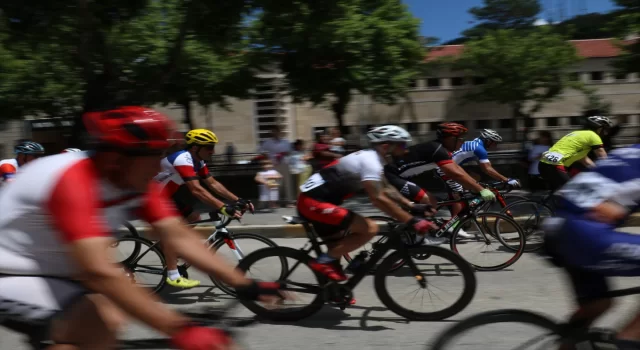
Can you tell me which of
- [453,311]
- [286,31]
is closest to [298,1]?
[286,31]

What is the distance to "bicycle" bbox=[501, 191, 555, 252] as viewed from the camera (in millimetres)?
7438

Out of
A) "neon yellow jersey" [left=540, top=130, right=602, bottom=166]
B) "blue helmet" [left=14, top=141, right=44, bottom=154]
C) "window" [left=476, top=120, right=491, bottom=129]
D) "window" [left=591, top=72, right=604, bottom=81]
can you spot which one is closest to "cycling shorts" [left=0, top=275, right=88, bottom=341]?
"blue helmet" [left=14, top=141, right=44, bottom=154]

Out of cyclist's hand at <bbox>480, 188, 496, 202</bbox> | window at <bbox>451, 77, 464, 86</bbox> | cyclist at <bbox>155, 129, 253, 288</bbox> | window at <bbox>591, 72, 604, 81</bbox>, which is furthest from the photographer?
window at <bbox>591, 72, 604, 81</bbox>

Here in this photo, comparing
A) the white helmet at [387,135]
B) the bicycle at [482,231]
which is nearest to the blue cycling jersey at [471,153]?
the bicycle at [482,231]

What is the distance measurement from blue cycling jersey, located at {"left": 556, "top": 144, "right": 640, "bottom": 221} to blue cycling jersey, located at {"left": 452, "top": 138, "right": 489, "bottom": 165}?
5.06 m

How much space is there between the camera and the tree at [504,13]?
3794cm

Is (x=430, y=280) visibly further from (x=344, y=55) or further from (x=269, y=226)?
(x=344, y=55)

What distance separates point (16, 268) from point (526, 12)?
40989 millimetres

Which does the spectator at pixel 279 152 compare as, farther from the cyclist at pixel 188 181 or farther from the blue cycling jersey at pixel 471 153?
the cyclist at pixel 188 181

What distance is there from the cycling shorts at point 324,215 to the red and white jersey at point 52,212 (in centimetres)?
277

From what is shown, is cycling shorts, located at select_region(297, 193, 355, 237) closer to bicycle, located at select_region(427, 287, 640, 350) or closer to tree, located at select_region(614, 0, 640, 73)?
→ bicycle, located at select_region(427, 287, 640, 350)

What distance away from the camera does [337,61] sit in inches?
633

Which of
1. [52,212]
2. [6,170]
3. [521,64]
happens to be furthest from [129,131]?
[521,64]

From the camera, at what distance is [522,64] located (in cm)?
2509
